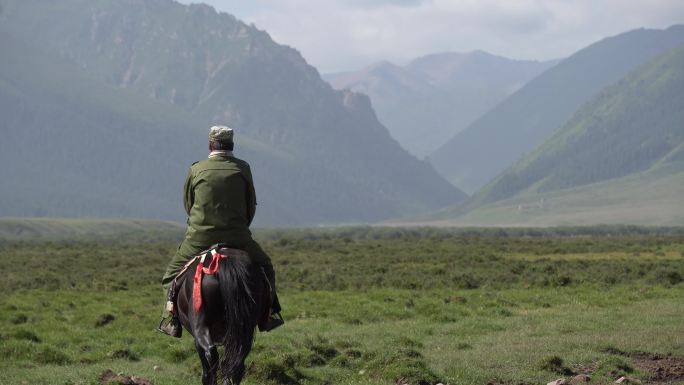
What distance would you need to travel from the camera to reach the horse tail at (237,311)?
13031 mm

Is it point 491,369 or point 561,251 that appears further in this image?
point 561,251

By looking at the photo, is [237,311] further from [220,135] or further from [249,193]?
[220,135]

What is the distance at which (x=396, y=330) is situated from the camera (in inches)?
984

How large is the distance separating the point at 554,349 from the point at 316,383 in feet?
18.1

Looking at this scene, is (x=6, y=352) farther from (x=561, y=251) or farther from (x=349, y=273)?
(x=561, y=251)

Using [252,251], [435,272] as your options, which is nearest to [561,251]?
[435,272]

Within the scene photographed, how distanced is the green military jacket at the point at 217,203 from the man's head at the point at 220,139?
0.82ft

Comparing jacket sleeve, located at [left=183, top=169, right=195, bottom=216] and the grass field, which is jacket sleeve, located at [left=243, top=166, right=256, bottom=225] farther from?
the grass field

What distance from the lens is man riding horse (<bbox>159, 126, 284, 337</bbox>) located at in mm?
13984

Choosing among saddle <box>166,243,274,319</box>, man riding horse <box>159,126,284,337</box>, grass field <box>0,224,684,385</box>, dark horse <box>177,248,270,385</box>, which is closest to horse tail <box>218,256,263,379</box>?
dark horse <box>177,248,270,385</box>

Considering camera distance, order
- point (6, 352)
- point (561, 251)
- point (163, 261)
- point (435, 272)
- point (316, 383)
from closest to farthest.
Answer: point (316, 383) < point (6, 352) < point (435, 272) < point (163, 261) < point (561, 251)

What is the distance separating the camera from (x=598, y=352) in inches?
789

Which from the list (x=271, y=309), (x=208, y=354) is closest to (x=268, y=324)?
(x=271, y=309)

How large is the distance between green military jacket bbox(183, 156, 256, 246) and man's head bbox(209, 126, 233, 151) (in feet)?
0.82
